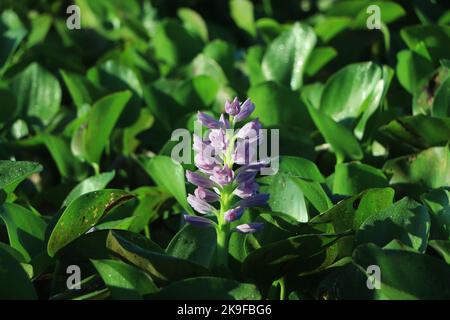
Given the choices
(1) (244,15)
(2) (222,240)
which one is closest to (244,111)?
(2) (222,240)

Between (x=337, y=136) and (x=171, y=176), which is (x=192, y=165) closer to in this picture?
(x=171, y=176)

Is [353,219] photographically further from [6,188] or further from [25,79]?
[25,79]

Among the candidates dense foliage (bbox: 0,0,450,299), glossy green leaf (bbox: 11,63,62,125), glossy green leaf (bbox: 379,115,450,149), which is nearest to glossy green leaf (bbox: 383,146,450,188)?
dense foliage (bbox: 0,0,450,299)

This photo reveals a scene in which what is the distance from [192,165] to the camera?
6.02 feet

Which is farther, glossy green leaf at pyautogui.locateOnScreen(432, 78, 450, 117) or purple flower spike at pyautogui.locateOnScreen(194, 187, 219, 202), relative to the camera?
glossy green leaf at pyautogui.locateOnScreen(432, 78, 450, 117)

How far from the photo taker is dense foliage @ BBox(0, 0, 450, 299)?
1485 millimetres

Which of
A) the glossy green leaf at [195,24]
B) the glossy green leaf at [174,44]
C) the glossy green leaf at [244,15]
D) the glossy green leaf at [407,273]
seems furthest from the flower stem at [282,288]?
the glossy green leaf at [244,15]

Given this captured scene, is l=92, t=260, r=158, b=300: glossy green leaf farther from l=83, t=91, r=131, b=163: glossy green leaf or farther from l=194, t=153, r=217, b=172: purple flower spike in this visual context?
l=83, t=91, r=131, b=163: glossy green leaf

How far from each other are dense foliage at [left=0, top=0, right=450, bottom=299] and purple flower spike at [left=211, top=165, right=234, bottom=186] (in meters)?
0.15

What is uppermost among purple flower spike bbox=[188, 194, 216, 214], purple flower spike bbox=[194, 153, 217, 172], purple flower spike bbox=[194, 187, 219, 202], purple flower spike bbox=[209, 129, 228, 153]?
purple flower spike bbox=[209, 129, 228, 153]

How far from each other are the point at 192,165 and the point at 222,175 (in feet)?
1.35

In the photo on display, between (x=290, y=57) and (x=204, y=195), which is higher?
(x=204, y=195)

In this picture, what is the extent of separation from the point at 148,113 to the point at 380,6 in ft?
3.09
